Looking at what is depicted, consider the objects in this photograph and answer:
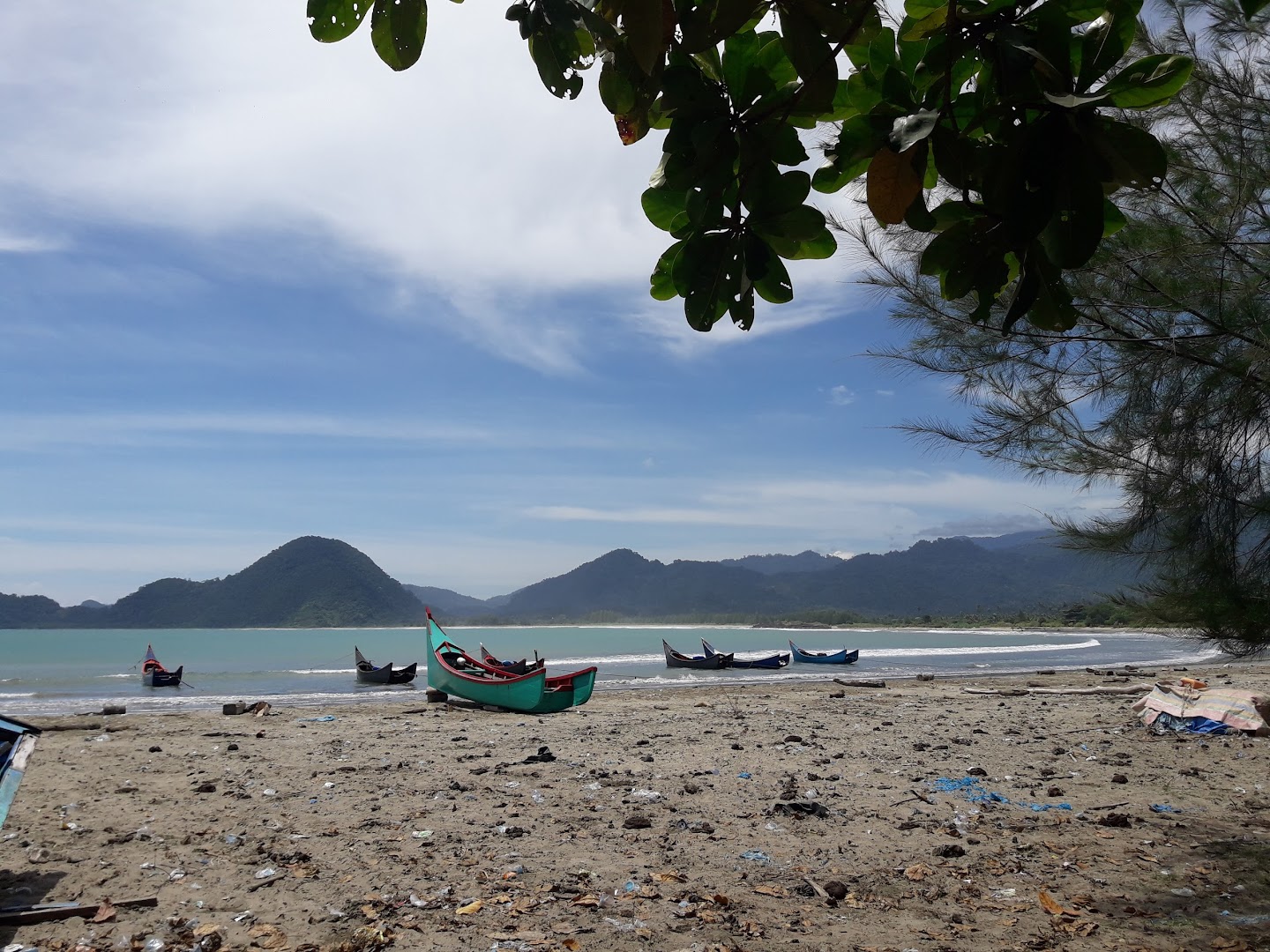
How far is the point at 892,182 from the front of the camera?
1422 millimetres

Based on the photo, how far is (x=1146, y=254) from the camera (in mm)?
4117

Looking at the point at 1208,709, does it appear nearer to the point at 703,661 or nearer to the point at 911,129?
the point at 911,129

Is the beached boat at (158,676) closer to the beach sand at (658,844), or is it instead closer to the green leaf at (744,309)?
the beach sand at (658,844)

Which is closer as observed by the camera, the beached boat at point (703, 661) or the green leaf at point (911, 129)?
the green leaf at point (911, 129)

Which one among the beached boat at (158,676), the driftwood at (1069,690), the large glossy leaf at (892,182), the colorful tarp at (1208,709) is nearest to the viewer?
the large glossy leaf at (892,182)

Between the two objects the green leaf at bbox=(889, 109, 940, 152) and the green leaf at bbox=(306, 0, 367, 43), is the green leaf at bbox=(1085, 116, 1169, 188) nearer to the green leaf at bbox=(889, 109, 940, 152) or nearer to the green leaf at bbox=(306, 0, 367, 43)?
the green leaf at bbox=(889, 109, 940, 152)

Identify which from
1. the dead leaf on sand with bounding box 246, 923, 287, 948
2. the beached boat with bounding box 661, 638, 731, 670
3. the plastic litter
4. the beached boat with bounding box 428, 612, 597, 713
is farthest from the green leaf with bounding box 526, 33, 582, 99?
the beached boat with bounding box 661, 638, 731, 670

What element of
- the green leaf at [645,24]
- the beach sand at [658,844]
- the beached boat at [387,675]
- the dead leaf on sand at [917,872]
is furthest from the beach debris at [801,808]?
the beached boat at [387,675]

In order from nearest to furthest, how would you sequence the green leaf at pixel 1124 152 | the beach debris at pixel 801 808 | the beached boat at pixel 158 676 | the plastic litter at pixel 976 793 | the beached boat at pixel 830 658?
the green leaf at pixel 1124 152
the beach debris at pixel 801 808
the plastic litter at pixel 976 793
the beached boat at pixel 158 676
the beached boat at pixel 830 658

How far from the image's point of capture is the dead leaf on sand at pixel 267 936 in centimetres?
331

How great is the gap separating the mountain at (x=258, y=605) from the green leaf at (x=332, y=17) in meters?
139

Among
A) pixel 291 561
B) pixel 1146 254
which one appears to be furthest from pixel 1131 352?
pixel 291 561

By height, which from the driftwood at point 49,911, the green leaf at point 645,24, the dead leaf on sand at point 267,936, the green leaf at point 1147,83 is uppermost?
the green leaf at point 645,24

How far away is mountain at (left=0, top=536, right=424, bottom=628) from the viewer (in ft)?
451
